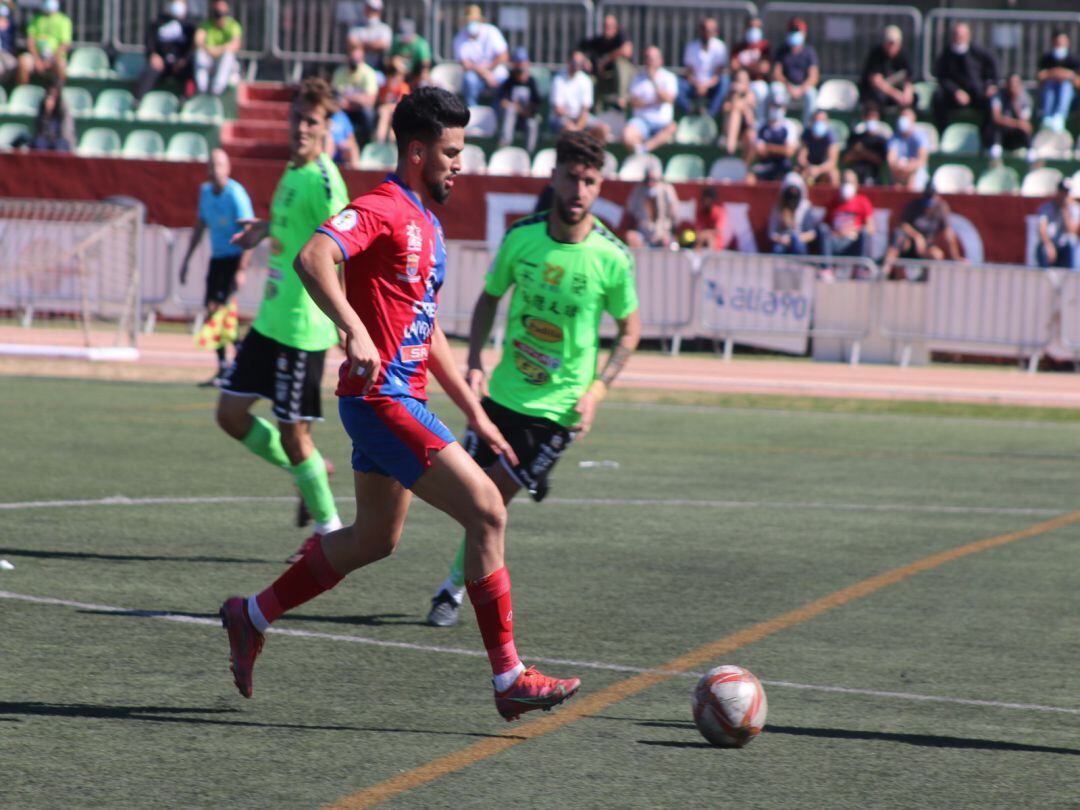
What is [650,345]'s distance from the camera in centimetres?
2270

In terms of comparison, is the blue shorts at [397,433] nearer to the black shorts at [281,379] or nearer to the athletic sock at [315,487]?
the black shorts at [281,379]

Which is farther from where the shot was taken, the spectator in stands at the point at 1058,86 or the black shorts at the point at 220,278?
the spectator in stands at the point at 1058,86

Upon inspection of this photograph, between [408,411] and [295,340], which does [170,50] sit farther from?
[408,411]

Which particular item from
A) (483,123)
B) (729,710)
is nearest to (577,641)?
(729,710)

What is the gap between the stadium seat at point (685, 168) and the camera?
24.2 m

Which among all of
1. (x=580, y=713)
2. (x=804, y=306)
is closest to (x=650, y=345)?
(x=804, y=306)

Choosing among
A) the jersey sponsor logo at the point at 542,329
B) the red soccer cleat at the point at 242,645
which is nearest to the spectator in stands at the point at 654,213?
the jersey sponsor logo at the point at 542,329

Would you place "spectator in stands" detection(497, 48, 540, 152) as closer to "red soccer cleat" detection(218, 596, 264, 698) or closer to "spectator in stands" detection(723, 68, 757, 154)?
"spectator in stands" detection(723, 68, 757, 154)

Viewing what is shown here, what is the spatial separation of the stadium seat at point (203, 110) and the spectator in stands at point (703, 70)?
6883mm

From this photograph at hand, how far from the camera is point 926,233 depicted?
22.0 metres

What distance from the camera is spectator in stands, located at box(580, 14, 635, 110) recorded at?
25.3 metres

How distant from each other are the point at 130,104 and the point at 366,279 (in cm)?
2218

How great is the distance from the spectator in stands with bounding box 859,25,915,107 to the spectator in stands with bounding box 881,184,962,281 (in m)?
3.09

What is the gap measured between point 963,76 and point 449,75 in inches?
295
